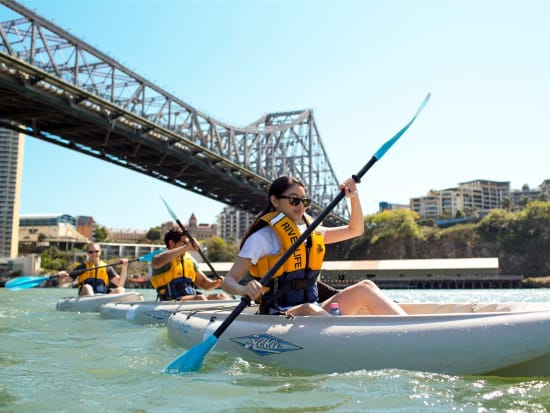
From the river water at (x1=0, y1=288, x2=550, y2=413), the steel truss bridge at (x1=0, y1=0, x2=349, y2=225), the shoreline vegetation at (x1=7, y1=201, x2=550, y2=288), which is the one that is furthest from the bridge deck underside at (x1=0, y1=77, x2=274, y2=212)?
the shoreline vegetation at (x1=7, y1=201, x2=550, y2=288)

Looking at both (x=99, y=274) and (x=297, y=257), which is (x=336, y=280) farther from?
(x=297, y=257)

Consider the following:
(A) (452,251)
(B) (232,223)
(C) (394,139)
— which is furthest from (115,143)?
(B) (232,223)

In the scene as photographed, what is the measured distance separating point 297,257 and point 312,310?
1.20 ft

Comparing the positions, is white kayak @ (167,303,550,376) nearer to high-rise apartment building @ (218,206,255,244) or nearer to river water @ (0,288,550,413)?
river water @ (0,288,550,413)

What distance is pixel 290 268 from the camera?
12.1 ft

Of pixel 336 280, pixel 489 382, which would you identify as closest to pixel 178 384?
pixel 489 382

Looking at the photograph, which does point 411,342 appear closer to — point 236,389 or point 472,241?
point 236,389

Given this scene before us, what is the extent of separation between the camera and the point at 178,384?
3.22m

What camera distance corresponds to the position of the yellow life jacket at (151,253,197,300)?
7.50 meters

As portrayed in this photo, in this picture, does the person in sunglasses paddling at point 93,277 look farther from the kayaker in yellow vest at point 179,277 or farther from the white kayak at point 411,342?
the white kayak at point 411,342

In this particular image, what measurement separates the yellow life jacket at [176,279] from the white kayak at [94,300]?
1932 millimetres

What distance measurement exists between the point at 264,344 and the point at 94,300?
687cm

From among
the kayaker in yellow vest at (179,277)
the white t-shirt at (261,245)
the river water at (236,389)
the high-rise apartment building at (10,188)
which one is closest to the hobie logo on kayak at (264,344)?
the river water at (236,389)

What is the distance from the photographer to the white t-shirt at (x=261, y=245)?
3.62 meters
